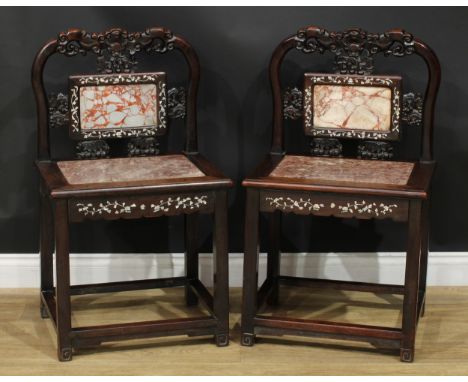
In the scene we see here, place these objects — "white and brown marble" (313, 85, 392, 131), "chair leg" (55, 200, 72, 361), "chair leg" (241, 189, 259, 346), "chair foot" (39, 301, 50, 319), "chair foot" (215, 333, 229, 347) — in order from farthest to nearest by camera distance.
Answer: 1. "chair foot" (39, 301, 50, 319)
2. "white and brown marble" (313, 85, 392, 131)
3. "chair foot" (215, 333, 229, 347)
4. "chair leg" (241, 189, 259, 346)
5. "chair leg" (55, 200, 72, 361)

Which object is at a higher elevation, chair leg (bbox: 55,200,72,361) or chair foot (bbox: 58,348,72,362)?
chair leg (bbox: 55,200,72,361)

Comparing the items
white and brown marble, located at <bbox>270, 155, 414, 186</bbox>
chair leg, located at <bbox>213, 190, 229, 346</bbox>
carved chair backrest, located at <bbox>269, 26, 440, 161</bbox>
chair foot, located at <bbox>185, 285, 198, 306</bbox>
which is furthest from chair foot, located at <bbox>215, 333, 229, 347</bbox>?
carved chair backrest, located at <bbox>269, 26, 440, 161</bbox>

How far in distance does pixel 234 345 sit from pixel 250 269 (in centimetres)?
27

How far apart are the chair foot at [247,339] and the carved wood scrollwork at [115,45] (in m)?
0.95

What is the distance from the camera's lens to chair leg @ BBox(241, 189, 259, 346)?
10.9 feet

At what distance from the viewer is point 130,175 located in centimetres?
335

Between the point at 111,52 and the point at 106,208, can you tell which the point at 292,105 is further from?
the point at 106,208

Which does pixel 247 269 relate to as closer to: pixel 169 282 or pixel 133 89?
pixel 169 282

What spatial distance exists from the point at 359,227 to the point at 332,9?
2.62 ft

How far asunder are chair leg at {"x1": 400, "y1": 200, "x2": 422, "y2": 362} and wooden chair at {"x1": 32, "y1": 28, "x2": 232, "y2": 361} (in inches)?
22.2

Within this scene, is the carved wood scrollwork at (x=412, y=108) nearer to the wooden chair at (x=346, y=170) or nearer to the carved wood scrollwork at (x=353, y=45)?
the wooden chair at (x=346, y=170)

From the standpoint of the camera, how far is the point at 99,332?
332cm

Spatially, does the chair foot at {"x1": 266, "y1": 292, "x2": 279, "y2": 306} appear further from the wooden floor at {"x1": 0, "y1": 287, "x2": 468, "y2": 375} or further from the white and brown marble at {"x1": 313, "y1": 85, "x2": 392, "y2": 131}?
the white and brown marble at {"x1": 313, "y1": 85, "x2": 392, "y2": 131}

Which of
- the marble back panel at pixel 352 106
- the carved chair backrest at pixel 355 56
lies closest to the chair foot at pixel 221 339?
the carved chair backrest at pixel 355 56
